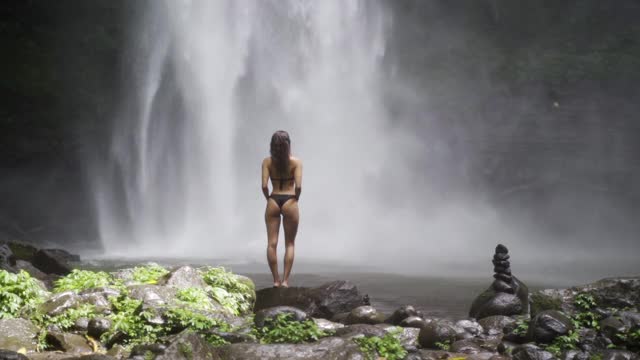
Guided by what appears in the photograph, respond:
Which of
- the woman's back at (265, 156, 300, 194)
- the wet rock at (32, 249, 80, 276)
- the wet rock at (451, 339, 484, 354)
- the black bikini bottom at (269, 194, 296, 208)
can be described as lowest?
the wet rock at (451, 339, 484, 354)

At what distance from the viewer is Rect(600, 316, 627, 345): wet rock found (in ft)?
18.5

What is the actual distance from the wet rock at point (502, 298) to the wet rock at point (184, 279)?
333cm

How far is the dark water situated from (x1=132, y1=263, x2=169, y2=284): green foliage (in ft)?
9.99

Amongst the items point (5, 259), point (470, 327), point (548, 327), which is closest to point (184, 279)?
point (470, 327)

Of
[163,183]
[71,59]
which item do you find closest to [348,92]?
[163,183]

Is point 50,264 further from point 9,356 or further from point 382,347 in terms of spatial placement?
point 382,347

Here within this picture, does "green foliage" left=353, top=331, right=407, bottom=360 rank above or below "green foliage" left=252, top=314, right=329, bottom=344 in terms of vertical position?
below

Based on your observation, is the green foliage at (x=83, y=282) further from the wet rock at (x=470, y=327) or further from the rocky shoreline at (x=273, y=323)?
the wet rock at (x=470, y=327)

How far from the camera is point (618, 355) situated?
506 cm

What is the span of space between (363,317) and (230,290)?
5.50 feet

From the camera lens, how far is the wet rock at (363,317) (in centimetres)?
678

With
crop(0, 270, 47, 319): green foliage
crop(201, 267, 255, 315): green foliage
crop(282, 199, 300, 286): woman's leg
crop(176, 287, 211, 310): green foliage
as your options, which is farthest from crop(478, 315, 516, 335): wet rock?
crop(0, 270, 47, 319): green foliage

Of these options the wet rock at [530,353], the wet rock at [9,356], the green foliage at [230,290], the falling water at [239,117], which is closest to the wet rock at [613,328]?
the wet rock at [530,353]

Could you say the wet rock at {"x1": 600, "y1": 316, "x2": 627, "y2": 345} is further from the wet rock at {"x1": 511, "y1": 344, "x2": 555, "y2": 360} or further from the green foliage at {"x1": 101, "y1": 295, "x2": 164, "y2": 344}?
the green foliage at {"x1": 101, "y1": 295, "x2": 164, "y2": 344}
